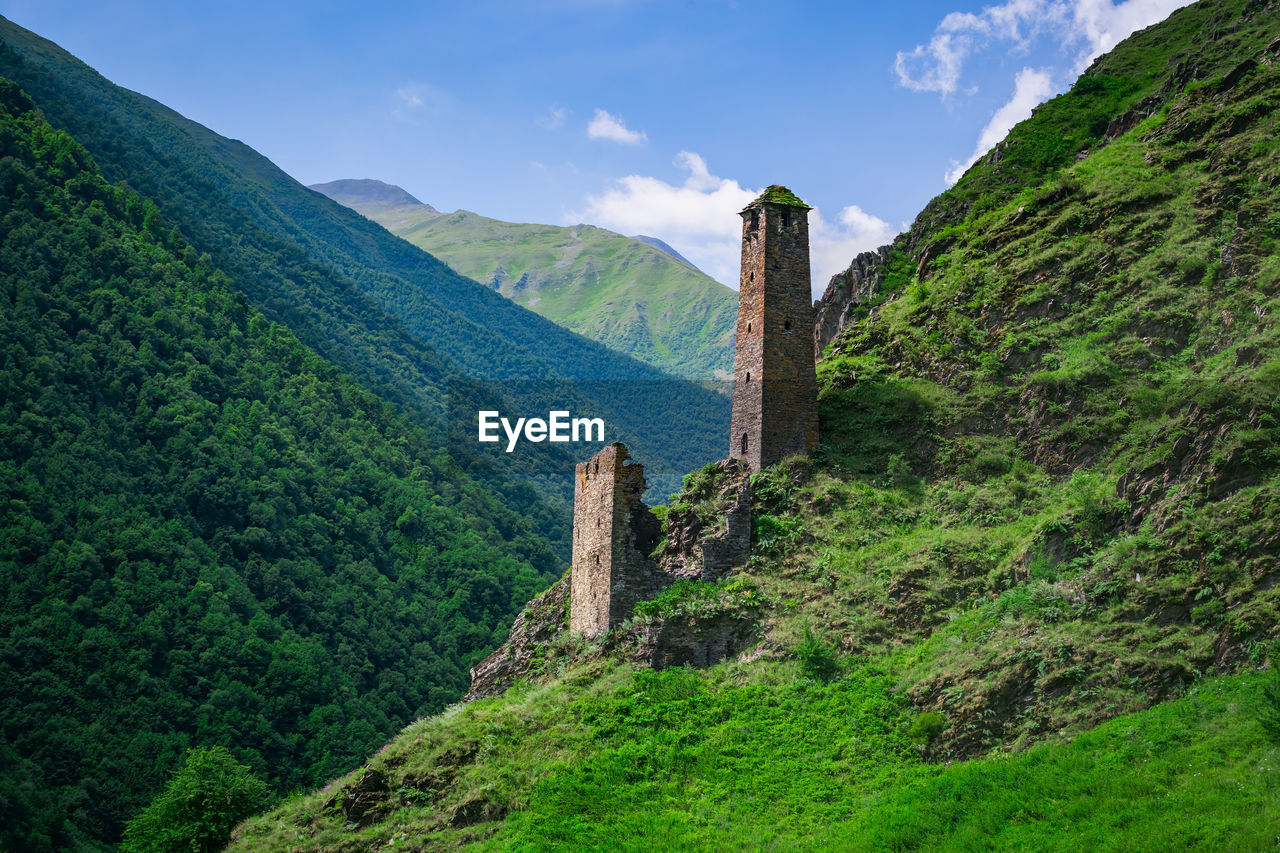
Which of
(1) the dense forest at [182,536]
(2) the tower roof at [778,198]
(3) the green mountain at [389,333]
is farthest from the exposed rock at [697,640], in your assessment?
(3) the green mountain at [389,333]

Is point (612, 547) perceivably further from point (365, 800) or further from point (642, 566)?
point (365, 800)

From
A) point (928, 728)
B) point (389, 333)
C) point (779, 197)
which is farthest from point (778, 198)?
point (389, 333)

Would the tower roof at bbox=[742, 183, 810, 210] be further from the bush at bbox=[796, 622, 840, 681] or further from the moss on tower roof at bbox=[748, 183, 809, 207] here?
the bush at bbox=[796, 622, 840, 681]

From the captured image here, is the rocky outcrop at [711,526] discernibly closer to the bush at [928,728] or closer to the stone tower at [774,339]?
the stone tower at [774,339]

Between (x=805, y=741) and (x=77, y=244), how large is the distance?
313 feet

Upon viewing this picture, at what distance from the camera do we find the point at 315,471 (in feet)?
334

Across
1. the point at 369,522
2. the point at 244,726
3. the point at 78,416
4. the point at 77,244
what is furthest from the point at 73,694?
the point at 77,244

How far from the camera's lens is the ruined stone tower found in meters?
34.0

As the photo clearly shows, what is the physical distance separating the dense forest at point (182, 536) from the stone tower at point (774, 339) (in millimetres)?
42153

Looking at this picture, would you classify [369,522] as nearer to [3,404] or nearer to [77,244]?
[3,404]

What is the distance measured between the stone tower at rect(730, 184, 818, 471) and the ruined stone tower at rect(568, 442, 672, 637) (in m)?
3.68

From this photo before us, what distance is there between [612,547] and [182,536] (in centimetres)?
5998

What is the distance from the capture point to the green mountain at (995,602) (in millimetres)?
22188

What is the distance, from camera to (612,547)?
3441 cm
